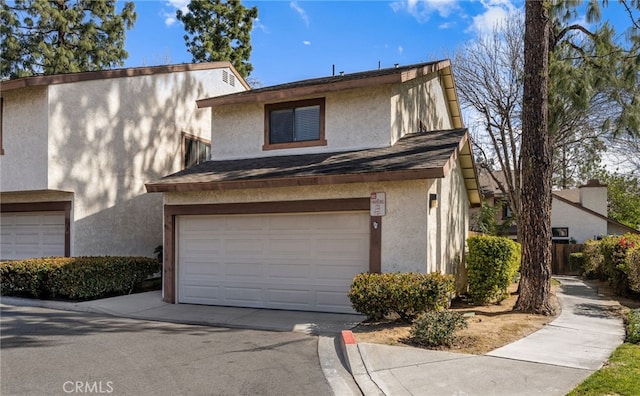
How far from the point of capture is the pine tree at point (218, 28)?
30484 millimetres

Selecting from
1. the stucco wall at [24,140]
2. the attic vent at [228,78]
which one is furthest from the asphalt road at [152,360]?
the attic vent at [228,78]

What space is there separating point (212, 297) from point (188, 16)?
24.9 metres

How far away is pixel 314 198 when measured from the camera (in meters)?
10.3

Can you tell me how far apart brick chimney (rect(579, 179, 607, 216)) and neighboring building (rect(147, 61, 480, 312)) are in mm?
20701

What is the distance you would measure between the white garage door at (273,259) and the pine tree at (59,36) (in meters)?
19.9

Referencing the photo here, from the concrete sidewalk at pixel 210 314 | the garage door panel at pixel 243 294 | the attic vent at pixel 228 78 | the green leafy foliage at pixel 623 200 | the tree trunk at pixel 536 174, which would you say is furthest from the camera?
the green leafy foliage at pixel 623 200

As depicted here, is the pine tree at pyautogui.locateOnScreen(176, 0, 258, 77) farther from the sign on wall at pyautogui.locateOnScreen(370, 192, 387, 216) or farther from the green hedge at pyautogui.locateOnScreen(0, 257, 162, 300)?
the sign on wall at pyautogui.locateOnScreen(370, 192, 387, 216)

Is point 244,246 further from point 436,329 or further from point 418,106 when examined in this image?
point 418,106

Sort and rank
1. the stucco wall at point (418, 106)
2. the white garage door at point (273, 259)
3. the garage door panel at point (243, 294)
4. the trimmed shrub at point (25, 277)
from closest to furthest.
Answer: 1. the white garage door at point (273, 259)
2. the garage door panel at point (243, 294)
3. the stucco wall at point (418, 106)
4. the trimmed shrub at point (25, 277)

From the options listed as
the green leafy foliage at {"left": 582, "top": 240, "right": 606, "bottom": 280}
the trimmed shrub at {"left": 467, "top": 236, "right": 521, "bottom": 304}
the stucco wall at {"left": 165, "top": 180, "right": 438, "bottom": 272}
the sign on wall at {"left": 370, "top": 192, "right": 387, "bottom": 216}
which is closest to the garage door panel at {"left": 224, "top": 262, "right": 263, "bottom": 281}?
the stucco wall at {"left": 165, "top": 180, "right": 438, "bottom": 272}

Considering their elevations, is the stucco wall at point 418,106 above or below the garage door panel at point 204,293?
above

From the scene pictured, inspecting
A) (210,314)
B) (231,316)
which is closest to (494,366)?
(231,316)

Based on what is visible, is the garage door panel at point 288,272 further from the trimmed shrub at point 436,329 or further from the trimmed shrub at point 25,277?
the trimmed shrub at point 25,277

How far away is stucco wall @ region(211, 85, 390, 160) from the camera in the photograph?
38.0 feet
